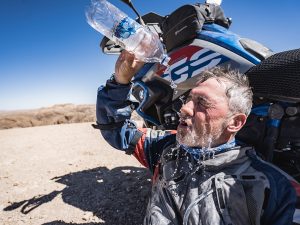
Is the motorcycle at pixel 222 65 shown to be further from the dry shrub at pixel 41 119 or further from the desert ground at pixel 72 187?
the dry shrub at pixel 41 119

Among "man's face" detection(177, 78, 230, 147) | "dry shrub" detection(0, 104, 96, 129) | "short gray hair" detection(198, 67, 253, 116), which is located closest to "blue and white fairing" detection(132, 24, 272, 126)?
"short gray hair" detection(198, 67, 253, 116)

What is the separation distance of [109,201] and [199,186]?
5.48ft

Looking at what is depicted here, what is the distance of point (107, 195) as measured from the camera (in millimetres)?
3121

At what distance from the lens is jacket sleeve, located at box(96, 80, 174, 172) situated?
2.00 m

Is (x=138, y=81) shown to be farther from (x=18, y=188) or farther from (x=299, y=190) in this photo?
(x=18, y=188)

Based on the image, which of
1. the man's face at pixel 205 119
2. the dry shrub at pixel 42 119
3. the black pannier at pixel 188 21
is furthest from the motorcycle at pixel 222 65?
the dry shrub at pixel 42 119

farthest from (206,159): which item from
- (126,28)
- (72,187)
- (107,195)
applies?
(72,187)

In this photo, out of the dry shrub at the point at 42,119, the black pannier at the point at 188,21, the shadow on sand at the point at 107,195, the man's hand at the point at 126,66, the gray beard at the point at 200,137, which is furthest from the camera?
the dry shrub at the point at 42,119

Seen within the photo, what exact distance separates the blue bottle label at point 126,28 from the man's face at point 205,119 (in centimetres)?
62

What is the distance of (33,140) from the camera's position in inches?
261

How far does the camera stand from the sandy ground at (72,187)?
9.09ft

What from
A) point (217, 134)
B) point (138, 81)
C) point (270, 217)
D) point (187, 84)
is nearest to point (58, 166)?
point (138, 81)

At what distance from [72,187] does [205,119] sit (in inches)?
88.4

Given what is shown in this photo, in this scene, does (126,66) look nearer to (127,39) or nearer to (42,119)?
(127,39)
